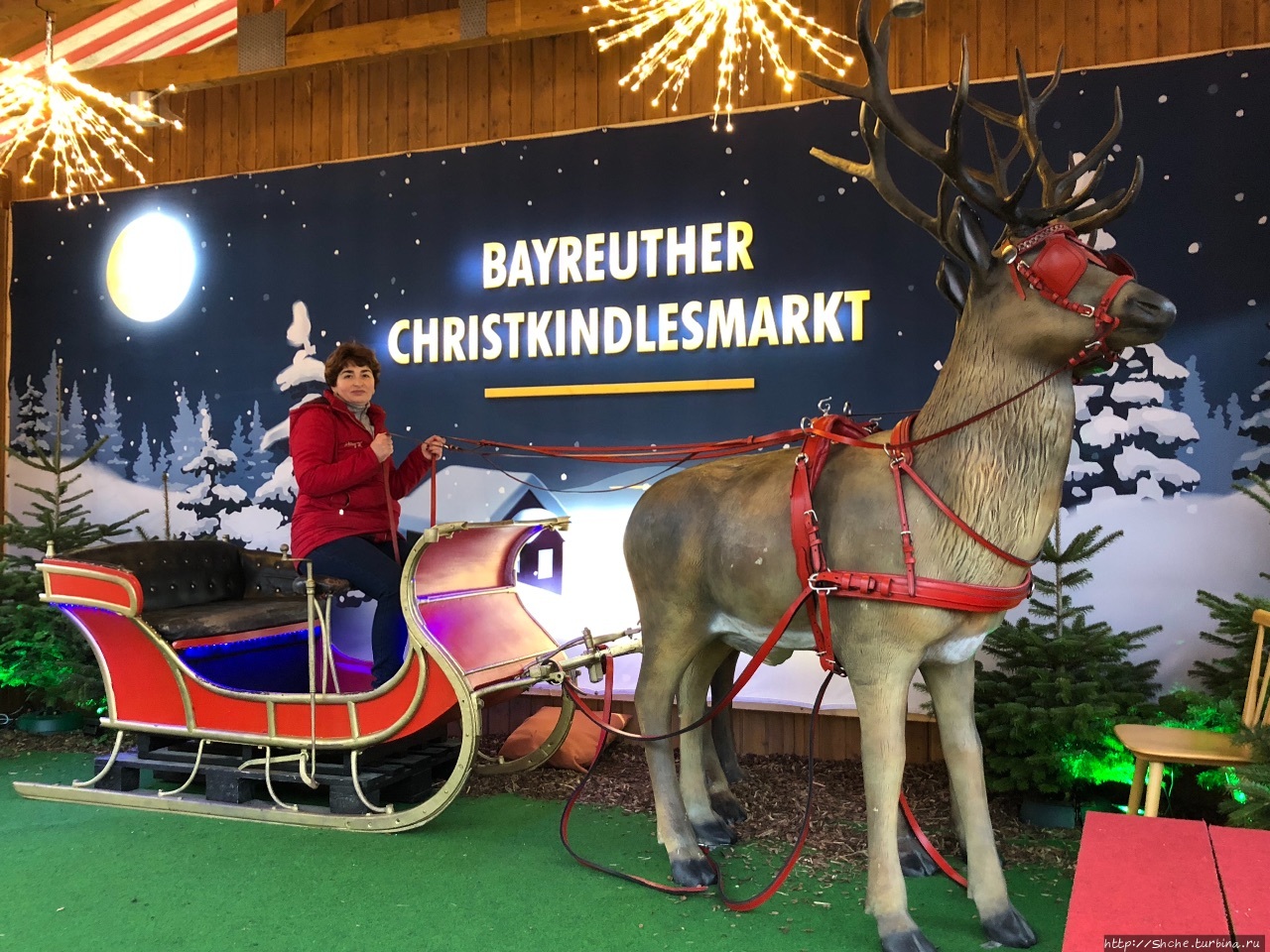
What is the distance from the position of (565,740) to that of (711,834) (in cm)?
122

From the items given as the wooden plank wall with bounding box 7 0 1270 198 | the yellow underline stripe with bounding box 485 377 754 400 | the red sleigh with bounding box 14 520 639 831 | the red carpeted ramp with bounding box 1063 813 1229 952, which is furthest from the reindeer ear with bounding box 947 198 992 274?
the wooden plank wall with bounding box 7 0 1270 198

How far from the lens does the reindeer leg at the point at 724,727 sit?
179 inches

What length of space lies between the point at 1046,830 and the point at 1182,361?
228 centimetres

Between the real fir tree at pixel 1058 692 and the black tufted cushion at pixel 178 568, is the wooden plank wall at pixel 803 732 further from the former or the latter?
the black tufted cushion at pixel 178 568

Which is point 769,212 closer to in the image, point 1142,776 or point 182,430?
point 1142,776

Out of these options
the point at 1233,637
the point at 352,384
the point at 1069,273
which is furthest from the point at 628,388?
the point at 1233,637

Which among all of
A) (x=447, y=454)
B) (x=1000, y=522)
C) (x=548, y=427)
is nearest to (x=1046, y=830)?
(x=1000, y=522)

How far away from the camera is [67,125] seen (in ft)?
22.1

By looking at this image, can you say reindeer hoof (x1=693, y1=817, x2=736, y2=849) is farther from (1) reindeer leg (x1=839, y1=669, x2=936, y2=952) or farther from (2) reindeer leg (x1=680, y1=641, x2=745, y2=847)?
(1) reindeer leg (x1=839, y1=669, x2=936, y2=952)

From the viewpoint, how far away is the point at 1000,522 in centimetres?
299

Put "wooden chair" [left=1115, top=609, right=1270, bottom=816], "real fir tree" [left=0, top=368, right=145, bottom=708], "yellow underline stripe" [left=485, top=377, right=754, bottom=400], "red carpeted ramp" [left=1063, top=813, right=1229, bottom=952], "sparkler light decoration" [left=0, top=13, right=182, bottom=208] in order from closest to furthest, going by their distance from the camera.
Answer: "red carpeted ramp" [left=1063, top=813, right=1229, bottom=952]
"wooden chair" [left=1115, top=609, right=1270, bottom=816]
"yellow underline stripe" [left=485, top=377, right=754, bottom=400]
"real fir tree" [left=0, top=368, right=145, bottom=708]
"sparkler light decoration" [left=0, top=13, right=182, bottom=208]

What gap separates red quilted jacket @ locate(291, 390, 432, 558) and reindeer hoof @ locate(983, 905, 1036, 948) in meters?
2.83

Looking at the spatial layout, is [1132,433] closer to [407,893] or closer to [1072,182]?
[1072,182]

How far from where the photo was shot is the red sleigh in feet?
13.5
